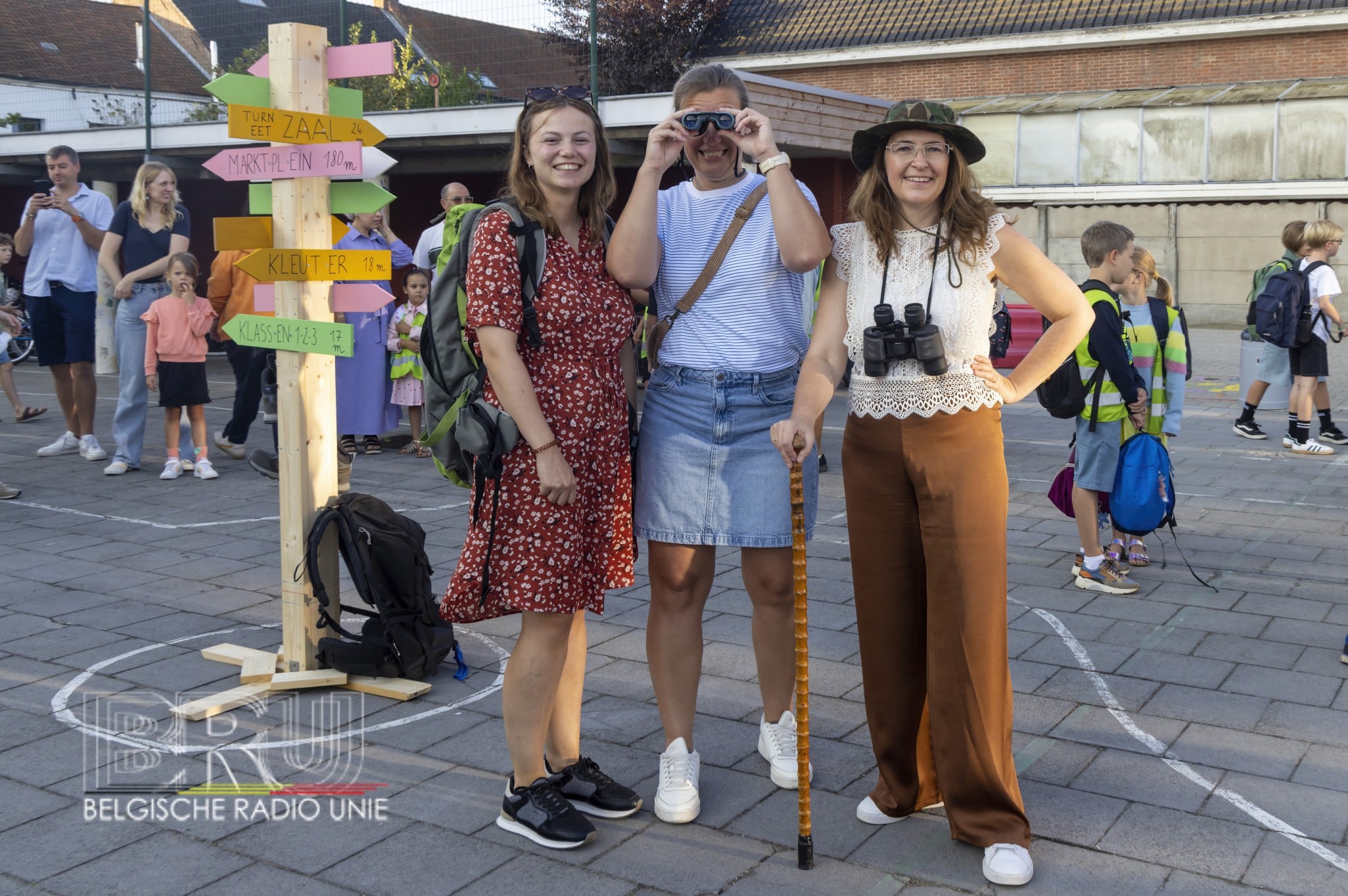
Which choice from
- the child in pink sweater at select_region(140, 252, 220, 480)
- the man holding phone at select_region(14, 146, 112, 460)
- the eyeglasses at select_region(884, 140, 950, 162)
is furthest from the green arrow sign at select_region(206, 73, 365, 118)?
the man holding phone at select_region(14, 146, 112, 460)

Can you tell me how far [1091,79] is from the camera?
29672 millimetres

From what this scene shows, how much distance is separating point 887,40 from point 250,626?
2940 cm

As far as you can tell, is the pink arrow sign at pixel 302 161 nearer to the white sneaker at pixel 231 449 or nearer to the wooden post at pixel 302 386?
the wooden post at pixel 302 386

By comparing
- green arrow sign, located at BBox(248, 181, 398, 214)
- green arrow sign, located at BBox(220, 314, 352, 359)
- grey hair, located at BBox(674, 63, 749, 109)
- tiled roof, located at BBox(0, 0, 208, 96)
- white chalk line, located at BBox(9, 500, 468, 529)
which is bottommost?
white chalk line, located at BBox(9, 500, 468, 529)

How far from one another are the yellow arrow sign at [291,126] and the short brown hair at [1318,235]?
8.44 m

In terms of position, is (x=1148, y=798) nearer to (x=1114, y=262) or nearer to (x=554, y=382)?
(x=554, y=382)

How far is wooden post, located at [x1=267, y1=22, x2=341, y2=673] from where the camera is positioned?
4625 mm

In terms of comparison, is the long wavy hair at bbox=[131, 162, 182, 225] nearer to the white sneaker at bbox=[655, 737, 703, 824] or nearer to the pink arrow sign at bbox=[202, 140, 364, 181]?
the pink arrow sign at bbox=[202, 140, 364, 181]

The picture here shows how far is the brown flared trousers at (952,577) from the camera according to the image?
334 cm

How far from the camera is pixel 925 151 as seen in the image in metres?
3.35

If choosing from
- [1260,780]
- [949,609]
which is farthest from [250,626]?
[1260,780]

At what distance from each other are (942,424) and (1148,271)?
350 cm

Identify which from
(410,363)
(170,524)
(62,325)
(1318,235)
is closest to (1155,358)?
(1318,235)

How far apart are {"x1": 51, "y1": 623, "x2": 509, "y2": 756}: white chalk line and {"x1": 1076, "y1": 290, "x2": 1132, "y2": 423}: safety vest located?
10.0 ft
